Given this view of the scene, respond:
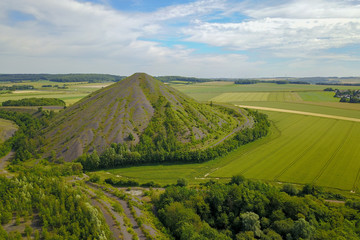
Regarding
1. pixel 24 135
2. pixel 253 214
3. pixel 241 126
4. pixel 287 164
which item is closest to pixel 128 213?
pixel 253 214

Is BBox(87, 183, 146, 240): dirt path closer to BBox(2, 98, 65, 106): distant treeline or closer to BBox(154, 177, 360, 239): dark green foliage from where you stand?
BBox(154, 177, 360, 239): dark green foliage

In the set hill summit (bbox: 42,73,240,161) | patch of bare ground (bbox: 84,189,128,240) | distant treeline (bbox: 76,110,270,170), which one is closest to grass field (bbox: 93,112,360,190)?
distant treeline (bbox: 76,110,270,170)

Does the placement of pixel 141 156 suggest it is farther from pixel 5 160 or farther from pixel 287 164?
pixel 5 160

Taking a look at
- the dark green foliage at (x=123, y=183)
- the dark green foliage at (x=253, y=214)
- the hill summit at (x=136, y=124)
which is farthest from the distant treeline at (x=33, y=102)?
the dark green foliage at (x=253, y=214)

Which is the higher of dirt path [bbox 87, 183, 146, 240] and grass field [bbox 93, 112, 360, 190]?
grass field [bbox 93, 112, 360, 190]

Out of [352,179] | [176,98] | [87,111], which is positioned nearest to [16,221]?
[87,111]

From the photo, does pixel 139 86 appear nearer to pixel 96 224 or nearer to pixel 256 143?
pixel 256 143
